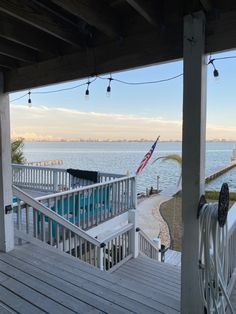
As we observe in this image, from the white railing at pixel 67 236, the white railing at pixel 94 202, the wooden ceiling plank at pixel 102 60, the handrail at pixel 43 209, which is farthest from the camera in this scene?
the white railing at pixel 94 202

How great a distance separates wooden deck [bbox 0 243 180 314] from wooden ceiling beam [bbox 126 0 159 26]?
2302mm

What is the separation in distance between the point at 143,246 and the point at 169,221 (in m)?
6.14

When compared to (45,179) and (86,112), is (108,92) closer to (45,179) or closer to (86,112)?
(45,179)

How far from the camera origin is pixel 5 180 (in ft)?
10.7

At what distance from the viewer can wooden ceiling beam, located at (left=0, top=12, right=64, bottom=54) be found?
6.84 feet

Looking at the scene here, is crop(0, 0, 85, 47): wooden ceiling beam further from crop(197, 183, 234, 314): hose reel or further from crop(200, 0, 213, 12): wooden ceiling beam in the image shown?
crop(197, 183, 234, 314): hose reel

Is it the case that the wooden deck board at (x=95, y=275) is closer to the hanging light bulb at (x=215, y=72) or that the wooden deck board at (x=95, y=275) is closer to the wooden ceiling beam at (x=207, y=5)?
the hanging light bulb at (x=215, y=72)

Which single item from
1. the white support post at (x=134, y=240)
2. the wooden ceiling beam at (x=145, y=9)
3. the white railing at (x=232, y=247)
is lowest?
the white support post at (x=134, y=240)

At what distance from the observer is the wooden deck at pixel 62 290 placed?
2189 millimetres

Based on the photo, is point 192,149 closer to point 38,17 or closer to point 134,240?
point 38,17

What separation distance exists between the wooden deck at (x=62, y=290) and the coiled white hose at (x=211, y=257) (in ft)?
1.91

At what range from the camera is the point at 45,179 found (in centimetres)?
716

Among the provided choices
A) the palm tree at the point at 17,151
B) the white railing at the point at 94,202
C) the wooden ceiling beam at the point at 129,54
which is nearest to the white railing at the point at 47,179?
the white railing at the point at 94,202

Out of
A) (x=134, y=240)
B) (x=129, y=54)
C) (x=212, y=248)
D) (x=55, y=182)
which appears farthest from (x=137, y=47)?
(x=55, y=182)
